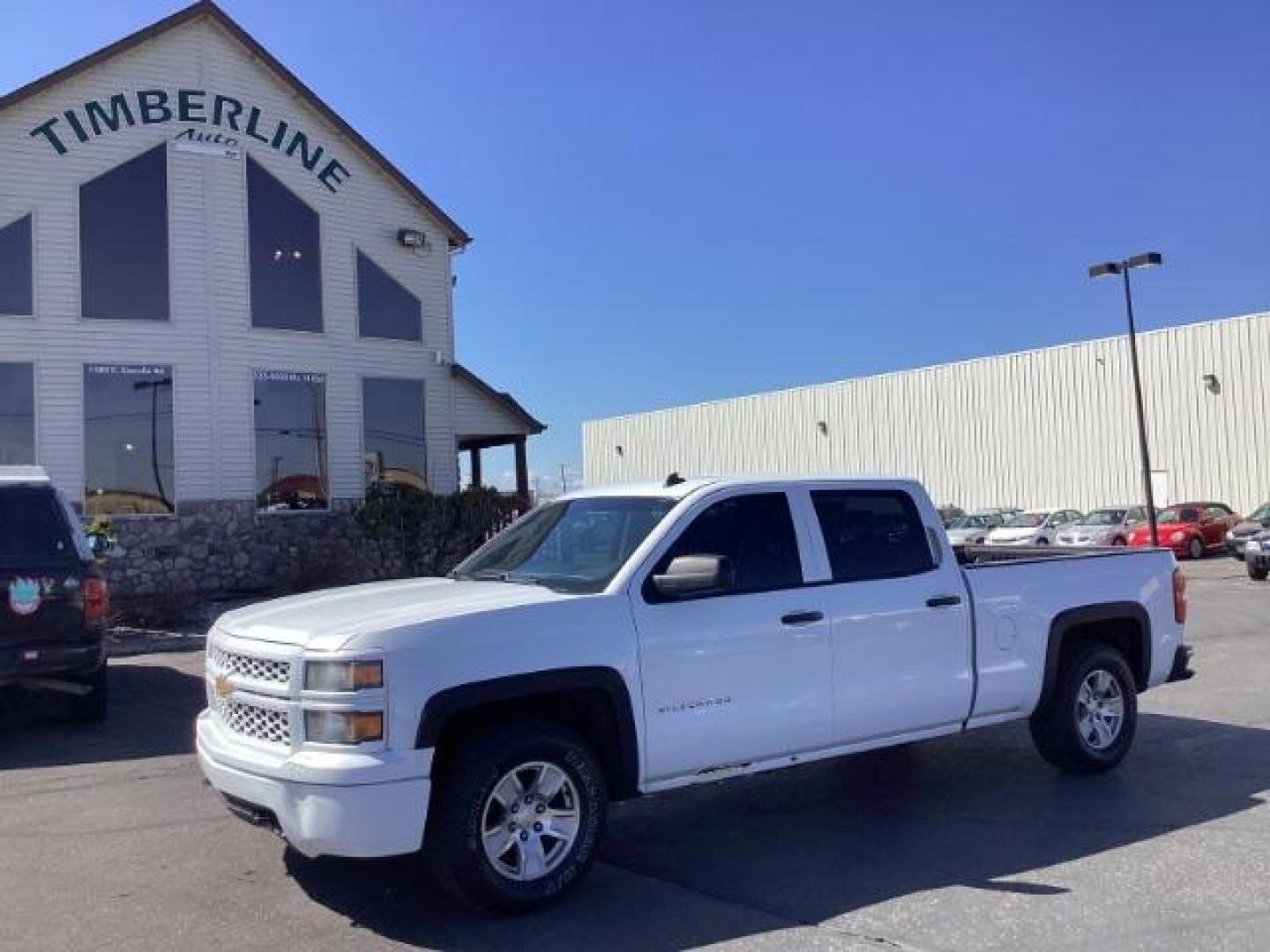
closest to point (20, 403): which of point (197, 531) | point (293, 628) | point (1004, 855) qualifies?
point (197, 531)

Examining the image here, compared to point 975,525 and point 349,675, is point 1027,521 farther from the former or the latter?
point 349,675

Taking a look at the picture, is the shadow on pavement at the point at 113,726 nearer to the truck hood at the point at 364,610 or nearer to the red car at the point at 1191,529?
the truck hood at the point at 364,610

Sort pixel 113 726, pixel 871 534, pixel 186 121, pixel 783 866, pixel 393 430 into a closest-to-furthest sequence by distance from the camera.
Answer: pixel 783 866 → pixel 871 534 → pixel 113 726 → pixel 186 121 → pixel 393 430

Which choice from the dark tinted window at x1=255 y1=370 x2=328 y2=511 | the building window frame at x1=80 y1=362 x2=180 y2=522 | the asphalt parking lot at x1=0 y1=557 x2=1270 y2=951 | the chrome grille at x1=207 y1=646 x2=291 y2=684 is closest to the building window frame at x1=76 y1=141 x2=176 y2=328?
the building window frame at x1=80 y1=362 x2=180 y2=522

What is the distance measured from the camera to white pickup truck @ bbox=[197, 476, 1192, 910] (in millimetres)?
4883

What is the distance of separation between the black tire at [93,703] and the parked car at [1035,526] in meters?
28.5

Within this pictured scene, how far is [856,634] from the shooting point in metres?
6.16

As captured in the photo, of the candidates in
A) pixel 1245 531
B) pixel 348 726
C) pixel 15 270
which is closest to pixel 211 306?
pixel 15 270

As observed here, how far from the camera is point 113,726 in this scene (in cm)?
976

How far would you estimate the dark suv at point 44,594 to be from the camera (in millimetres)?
8922

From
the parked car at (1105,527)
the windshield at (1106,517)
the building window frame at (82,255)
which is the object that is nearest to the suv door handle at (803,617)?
the building window frame at (82,255)

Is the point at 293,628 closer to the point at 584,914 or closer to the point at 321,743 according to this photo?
the point at 321,743

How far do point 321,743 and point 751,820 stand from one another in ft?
8.42

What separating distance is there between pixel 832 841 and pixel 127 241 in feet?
57.4
